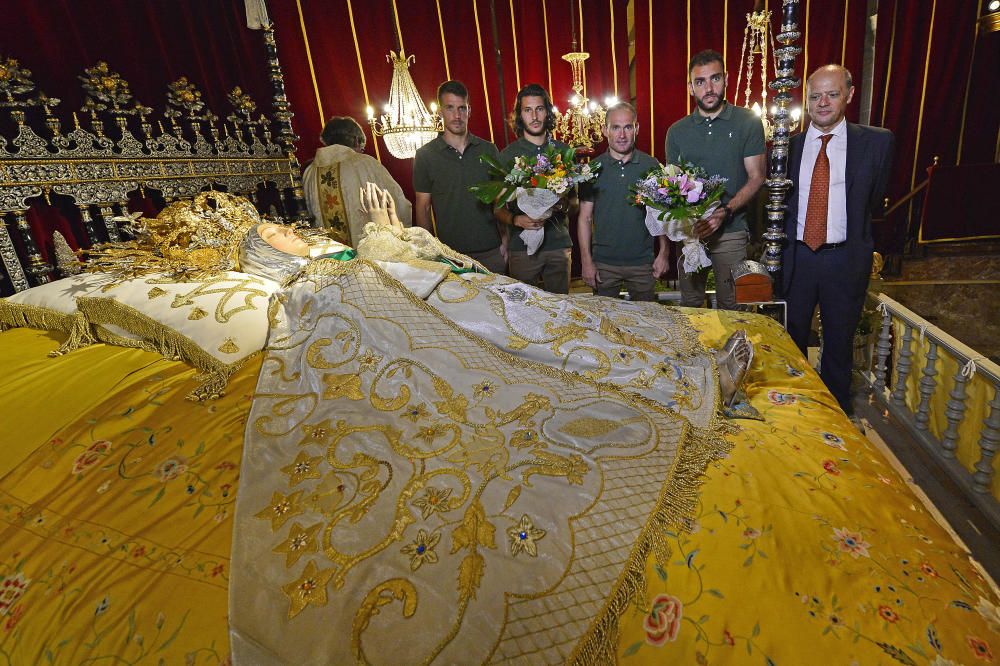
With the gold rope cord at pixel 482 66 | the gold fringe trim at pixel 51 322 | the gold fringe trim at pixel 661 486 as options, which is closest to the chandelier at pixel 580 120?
the gold rope cord at pixel 482 66

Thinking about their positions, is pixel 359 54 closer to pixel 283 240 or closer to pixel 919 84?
pixel 283 240

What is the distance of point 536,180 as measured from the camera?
2.74 metres

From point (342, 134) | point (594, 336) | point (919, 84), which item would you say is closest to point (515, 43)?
point (342, 134)

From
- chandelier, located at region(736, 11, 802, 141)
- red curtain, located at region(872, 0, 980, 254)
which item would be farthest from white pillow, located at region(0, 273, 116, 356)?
red curtain, located at region(872, 0, 980, 254)

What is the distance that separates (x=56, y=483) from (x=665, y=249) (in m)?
3.00

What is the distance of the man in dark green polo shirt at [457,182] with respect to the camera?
3.15 meters

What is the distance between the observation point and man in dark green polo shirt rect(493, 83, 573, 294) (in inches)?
117

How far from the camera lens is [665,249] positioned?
2.99 metres

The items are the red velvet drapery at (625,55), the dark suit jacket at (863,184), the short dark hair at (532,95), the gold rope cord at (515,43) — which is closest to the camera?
the dark suit jacket at (863,184)

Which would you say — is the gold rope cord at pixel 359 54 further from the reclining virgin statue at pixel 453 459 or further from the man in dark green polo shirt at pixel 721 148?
the reclining virgin statue at pixel 453 459

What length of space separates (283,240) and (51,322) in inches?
36.5

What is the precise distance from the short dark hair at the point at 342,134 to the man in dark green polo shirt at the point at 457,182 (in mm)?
523

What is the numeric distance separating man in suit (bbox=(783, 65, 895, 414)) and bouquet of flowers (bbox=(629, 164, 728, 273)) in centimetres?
42

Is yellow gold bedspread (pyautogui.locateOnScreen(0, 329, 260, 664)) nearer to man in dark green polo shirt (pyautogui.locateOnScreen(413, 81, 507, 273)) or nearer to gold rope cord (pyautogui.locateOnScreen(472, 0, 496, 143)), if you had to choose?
man in dark green polo shirt (pyautogui.locateOnScreen(413, 81, 507, 273))
